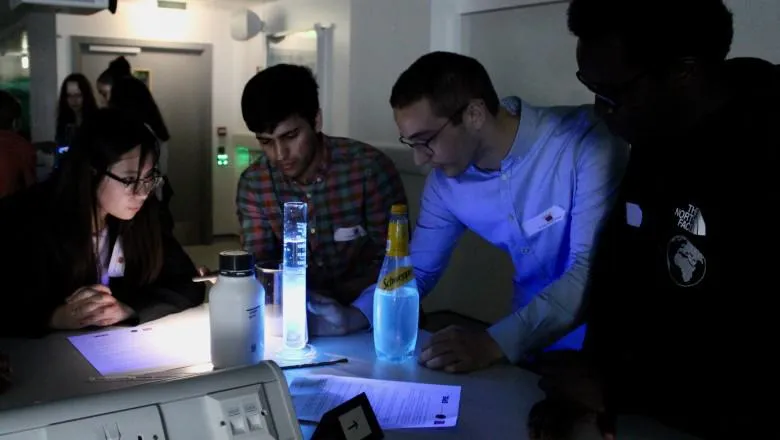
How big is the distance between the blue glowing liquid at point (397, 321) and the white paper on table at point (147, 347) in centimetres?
34

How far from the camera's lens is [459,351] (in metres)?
1.39

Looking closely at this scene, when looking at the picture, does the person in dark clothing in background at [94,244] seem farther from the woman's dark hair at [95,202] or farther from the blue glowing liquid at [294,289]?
the blue glowing liquid at [294,289]

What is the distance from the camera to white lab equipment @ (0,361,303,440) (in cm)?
79

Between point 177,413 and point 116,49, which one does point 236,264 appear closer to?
point 177,413

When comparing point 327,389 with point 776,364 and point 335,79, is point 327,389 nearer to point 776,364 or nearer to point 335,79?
point 776,364

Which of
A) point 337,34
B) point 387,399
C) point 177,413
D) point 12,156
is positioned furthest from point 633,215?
point 12,156

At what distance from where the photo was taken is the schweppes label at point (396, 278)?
139 cm

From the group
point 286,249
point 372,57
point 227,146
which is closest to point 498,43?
point 372,57

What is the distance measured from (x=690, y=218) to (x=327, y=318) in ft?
2.53

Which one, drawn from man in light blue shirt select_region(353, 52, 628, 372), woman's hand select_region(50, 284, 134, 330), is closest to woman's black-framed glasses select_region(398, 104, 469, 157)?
man in light blue shirt select_region(353, 52, 628, 372)

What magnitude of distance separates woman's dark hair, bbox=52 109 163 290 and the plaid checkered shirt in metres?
0.27

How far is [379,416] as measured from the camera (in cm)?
117

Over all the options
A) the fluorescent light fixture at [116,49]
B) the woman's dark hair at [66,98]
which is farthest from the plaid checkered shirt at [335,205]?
the fluorescent light fixture at [116,49]

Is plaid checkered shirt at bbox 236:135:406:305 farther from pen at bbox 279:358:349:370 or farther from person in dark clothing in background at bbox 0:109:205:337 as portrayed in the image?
pen at bbox 279:358:349:370
